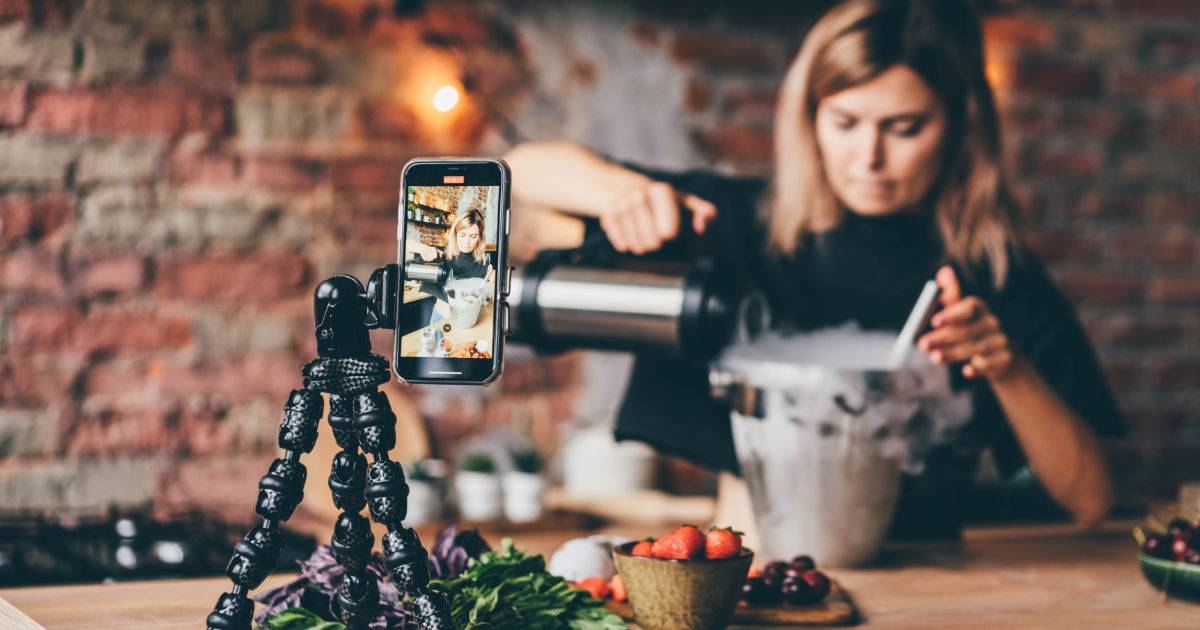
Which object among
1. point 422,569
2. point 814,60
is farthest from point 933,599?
point 814,60

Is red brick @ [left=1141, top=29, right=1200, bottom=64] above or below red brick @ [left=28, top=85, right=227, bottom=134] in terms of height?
above

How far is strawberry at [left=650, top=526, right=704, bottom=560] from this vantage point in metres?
0.88

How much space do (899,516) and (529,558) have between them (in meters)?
0.85

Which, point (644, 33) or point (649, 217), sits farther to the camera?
point (644, 33)

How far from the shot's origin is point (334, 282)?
0.74m

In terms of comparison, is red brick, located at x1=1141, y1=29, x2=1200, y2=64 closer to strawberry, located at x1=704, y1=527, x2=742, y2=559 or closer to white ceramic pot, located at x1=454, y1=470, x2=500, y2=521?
white ceramic pot, located at x1=454, y1=470, x2=500, y2=521

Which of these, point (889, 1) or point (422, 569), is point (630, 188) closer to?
point (889, 1)

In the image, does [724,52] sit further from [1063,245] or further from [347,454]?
[347,454]

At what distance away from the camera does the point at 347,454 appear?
0.76 m

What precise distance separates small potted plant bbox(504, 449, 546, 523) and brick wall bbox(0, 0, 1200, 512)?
0.28m

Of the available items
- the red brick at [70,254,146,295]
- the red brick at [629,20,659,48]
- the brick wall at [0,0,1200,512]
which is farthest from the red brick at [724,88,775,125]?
the red brick at [70,254,146,295]

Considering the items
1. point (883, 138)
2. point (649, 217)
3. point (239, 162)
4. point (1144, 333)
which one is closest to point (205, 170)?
point (239, 162)

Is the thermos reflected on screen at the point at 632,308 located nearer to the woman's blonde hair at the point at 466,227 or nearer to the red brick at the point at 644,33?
the woman's blonde hair at the point at 466,227

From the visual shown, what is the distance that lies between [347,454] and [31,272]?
59.0 inches
